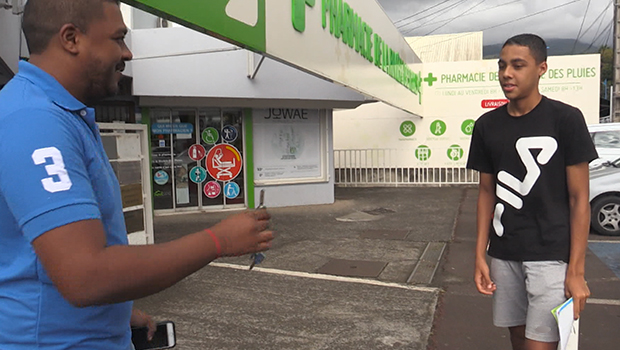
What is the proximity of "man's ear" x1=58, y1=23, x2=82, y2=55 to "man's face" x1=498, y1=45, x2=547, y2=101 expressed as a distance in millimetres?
2114

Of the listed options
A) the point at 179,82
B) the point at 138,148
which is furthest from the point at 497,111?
the point at 179,82

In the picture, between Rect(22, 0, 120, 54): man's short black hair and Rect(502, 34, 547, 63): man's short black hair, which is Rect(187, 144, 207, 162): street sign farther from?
Rect(22, 0, 120, 54): man's short black hair

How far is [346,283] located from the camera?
19.3ft

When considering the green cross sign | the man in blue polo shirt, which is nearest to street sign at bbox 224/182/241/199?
the green cross sign

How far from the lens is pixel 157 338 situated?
173 cm

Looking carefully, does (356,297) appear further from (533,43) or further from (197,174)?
(197,174)

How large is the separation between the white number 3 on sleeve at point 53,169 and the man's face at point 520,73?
223cm

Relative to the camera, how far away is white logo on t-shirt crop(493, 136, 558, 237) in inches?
101

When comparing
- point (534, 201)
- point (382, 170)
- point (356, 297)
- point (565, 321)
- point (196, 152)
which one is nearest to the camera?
point (565, 321)

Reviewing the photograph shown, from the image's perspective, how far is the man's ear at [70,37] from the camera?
4.00 ft

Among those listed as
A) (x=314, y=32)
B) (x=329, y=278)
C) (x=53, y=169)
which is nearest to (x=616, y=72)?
(x=314, y=32)

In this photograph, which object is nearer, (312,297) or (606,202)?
(312,297)

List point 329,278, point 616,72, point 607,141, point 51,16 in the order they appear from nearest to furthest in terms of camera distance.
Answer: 1. point 51,16
2. point 329,278
3. point 607,141
4. point 616,72

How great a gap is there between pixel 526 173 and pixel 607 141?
8689mm
